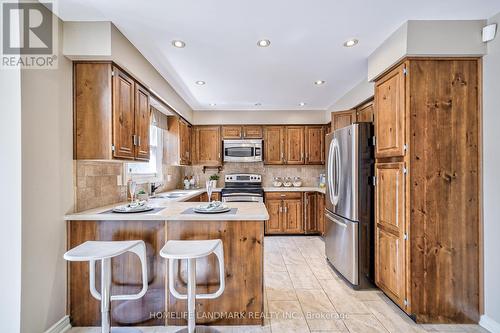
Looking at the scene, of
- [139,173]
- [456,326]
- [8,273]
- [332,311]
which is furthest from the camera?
[139,173]

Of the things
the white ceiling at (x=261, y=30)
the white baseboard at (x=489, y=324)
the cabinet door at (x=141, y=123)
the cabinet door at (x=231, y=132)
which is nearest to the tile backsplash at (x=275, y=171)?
the cabinet door at (x=231, y=132)

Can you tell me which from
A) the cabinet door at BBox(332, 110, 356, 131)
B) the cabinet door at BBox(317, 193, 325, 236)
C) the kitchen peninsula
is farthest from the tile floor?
the cabinet door at BBox(332, 110, 356, 131)

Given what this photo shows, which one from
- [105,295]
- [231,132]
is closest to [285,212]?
[231,132]

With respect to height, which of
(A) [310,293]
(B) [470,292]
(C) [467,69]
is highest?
(C) [467,69]

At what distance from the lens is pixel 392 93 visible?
2.32 m

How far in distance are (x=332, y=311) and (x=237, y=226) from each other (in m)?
1.18

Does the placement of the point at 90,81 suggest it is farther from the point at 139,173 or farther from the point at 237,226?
the point at 237,226

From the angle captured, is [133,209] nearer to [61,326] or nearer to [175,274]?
[175,274]

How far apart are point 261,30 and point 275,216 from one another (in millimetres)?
3389

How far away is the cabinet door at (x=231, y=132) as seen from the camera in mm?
5145

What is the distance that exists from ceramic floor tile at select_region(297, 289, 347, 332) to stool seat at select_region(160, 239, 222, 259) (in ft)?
3.62

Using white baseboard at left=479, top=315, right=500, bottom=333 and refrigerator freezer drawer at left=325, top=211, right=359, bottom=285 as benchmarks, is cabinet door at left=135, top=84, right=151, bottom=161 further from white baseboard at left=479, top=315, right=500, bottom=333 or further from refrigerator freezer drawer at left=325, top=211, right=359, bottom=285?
white baseboard at left=479, top=315, right=500, bottom=333

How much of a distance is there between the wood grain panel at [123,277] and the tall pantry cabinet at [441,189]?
208 centimetres

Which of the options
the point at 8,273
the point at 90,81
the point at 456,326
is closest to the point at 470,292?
the point at 456,326
